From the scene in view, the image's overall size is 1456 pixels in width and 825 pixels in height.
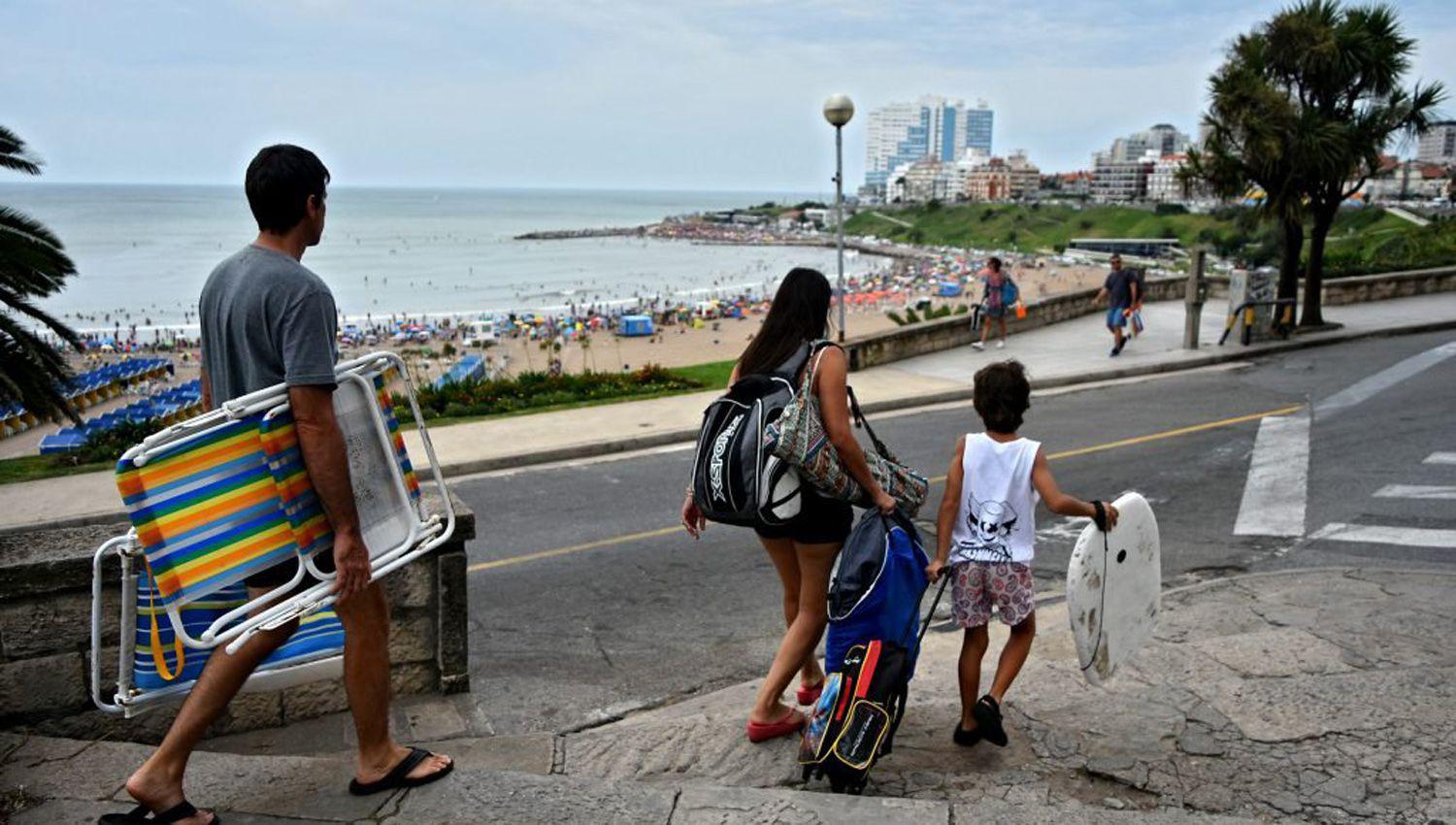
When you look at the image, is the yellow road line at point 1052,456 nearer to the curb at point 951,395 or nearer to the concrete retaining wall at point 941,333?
the curb at point 951,395

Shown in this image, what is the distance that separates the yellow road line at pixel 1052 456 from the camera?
7961mm

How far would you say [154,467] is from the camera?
2.96 metres

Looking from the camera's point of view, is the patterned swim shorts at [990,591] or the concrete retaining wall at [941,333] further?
the concrete retaining wall at [941,333]

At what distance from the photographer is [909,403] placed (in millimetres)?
14516

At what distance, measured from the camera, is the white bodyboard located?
4211 millimetres

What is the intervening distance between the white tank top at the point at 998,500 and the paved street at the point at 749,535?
6.29 feet

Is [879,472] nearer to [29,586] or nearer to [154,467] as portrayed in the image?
[154,467]

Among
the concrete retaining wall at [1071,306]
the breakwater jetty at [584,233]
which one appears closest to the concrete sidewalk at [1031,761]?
the concrete retaining wall at [1071,306]

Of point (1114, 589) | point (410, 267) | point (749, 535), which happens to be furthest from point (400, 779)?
point (410, 267)

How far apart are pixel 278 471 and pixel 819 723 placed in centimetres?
189

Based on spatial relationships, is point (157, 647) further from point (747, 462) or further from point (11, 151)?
point (11, 151)

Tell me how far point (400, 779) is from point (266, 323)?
1437 millimetres

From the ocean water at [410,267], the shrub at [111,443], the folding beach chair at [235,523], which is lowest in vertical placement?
the ocean water at [410,267]

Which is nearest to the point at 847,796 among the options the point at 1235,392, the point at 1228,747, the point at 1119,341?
the point at 1228,747
